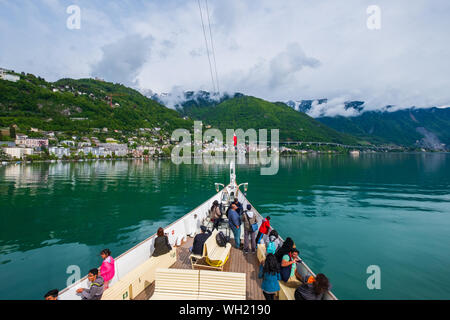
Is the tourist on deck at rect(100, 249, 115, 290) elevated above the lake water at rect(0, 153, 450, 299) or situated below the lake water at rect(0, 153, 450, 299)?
above

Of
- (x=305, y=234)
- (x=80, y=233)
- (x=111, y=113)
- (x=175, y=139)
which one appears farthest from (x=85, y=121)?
(x=305, y=234)

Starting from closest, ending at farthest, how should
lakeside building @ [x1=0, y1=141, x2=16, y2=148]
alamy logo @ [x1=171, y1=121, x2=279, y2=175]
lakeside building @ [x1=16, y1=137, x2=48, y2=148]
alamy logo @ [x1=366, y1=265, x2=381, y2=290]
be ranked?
alamy logo @ [x1=366, y1=265, x2=381, y2=290] < lakeside building @ [x1=0, y1=141, x2=16, y2=148] < lakeside building @ [x1=16, y1=137, x2=48, y2=148] < alamy logo @ [x1=171, y1=121, x2=279, y2=175]

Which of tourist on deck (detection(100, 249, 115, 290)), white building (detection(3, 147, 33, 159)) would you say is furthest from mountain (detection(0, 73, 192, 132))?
tourist on deck (detection(100, 249, 115, 290))

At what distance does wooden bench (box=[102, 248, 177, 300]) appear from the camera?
16.7 ft

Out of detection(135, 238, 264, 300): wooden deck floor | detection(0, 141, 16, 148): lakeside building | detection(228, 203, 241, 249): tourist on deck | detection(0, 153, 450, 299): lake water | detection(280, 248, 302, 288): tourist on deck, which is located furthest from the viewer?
detection(0, 141, 16, 148): lakeside building

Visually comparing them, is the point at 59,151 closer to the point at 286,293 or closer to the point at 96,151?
the point at 96,151

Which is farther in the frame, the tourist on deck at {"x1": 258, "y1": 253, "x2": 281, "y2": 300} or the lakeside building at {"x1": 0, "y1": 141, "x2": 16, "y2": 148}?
the lakeside building at {"x1": 0, "y1": 141, "x2": 16, "y2": 148}

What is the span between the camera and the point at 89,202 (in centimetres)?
2522

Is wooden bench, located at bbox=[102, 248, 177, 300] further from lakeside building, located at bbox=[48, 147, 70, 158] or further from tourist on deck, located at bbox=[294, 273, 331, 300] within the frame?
lakeside building, located at bbox=[48, 147, 70, 158]

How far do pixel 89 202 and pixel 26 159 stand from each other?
3659 inches

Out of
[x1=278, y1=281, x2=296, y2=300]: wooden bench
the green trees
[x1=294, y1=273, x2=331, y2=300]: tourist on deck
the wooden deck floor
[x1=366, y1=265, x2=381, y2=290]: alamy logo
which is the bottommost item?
[x1=366, y1=265, x2=381, y2=290]: alamy logo

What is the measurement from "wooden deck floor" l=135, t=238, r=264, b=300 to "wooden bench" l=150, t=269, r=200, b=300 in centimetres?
136

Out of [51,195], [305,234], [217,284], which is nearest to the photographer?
[217,284]
